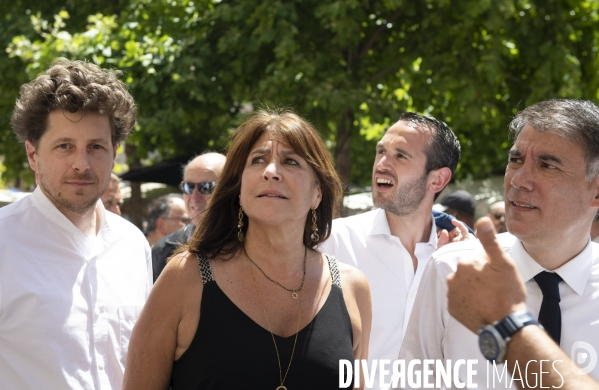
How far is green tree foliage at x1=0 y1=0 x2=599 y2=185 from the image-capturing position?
9.81 meters

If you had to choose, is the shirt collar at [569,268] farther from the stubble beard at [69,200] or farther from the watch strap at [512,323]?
the stubble beard at [69,200]

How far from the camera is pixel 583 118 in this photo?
313 centimetres

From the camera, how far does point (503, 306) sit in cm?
215

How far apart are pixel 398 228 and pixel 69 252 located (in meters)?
2.06

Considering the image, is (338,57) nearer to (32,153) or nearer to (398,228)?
(398,228)

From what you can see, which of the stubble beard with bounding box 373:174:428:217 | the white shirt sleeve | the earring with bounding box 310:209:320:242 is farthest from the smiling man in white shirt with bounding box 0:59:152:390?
the stubble beard with bounding box 373:174:428:217

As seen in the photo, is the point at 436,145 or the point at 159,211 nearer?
the point at 436,145

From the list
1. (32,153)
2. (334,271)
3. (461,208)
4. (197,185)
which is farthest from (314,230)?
(461,208)

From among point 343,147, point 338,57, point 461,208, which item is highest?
point 338,57

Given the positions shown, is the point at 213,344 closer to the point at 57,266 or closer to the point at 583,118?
the point at 57,266

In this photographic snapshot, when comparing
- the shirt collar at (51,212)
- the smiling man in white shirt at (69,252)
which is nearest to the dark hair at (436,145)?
the smiling man in white shirt at (69,252)

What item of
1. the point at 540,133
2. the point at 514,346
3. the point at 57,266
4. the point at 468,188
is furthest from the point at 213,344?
the point at 468,188

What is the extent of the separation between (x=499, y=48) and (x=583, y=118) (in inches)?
279

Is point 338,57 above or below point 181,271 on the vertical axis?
above
